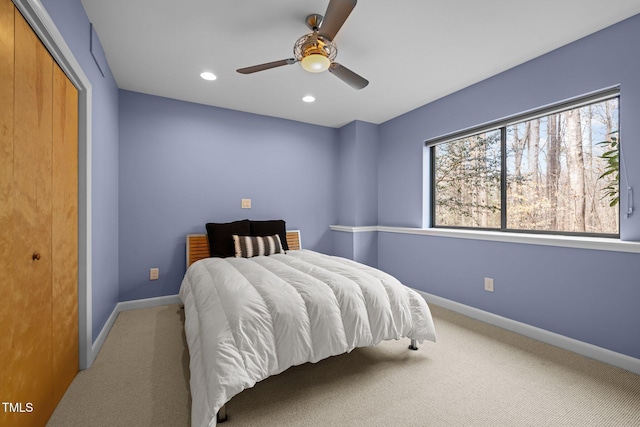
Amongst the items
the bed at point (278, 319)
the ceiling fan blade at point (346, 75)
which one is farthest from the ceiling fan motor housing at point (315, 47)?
the bed at point (278, 319)

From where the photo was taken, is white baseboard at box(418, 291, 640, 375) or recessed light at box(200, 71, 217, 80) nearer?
white baseboard at box(418, 291, 640, 375)

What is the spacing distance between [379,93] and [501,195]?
1.70m

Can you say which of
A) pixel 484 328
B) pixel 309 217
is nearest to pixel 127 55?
pixel 309 217

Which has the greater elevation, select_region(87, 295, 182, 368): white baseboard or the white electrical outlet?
the white electrical outlet

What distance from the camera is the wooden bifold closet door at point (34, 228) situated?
112 centimetres

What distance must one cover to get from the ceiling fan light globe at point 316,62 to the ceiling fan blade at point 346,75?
10 centimetres

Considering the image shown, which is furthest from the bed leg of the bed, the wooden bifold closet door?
the wooden bifold closet door

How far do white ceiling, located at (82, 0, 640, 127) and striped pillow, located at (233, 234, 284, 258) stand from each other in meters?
1.63

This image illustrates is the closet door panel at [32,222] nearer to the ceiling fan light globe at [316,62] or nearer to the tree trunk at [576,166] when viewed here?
the ceiling fan light globe at [316,62]

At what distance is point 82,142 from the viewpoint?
192cm

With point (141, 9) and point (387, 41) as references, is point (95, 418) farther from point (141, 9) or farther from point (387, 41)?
point (387, 41)

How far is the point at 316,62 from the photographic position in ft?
6.28

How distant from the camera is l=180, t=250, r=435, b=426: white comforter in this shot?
1352 mm

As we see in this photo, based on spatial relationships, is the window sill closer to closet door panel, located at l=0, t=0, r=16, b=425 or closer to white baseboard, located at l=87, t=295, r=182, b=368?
white baseboard, located at l=87, t=295, r=182, b=368
